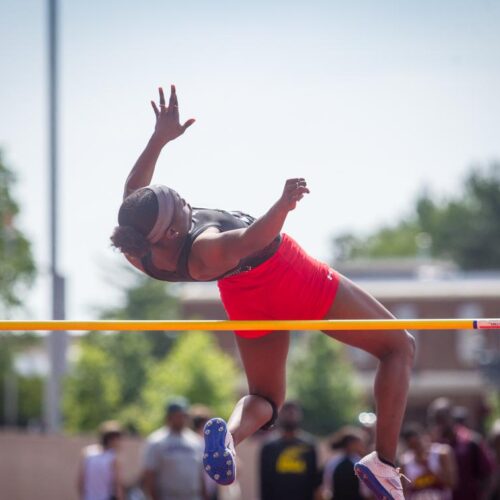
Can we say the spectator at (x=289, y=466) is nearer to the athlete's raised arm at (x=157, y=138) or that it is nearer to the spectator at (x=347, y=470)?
the spectator at (x=347, y=470)

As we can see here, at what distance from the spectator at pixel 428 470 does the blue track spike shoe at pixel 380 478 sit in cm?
543

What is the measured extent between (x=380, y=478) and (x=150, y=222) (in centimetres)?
176

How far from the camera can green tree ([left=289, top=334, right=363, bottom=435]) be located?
133 ft

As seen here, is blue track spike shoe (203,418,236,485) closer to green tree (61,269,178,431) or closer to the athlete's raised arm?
the athlete's raised arm

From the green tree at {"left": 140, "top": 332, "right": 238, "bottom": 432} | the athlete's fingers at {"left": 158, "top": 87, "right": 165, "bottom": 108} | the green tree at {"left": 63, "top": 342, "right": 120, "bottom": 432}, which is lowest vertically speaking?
the green tree at {"left": 63, "top": 342, "right": 120, "bottom": 432}

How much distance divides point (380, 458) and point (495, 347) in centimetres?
4439

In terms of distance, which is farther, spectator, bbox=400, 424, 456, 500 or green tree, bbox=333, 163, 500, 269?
green tree, bbox=333, 163, 500, 269

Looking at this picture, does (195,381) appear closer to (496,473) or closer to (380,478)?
(496,473)

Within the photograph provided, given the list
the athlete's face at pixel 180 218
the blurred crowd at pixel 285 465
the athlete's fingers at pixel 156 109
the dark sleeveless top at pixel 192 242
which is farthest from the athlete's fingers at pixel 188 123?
the blurred crowd at pixel 285 465

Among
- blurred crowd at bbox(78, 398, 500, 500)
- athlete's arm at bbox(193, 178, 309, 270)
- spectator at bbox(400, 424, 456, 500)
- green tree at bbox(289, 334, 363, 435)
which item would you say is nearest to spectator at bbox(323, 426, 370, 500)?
blurred crowd at bbox(78, 398, 500, 500)

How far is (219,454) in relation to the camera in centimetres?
581

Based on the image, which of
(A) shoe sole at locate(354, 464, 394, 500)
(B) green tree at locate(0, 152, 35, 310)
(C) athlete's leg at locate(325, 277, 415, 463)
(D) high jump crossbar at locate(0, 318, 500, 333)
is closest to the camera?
(D) high jump crossbar at locate(0, 318, 500, 333)

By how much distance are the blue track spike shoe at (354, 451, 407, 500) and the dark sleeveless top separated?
3.87 feet

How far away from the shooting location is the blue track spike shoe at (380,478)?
6.17 metres
